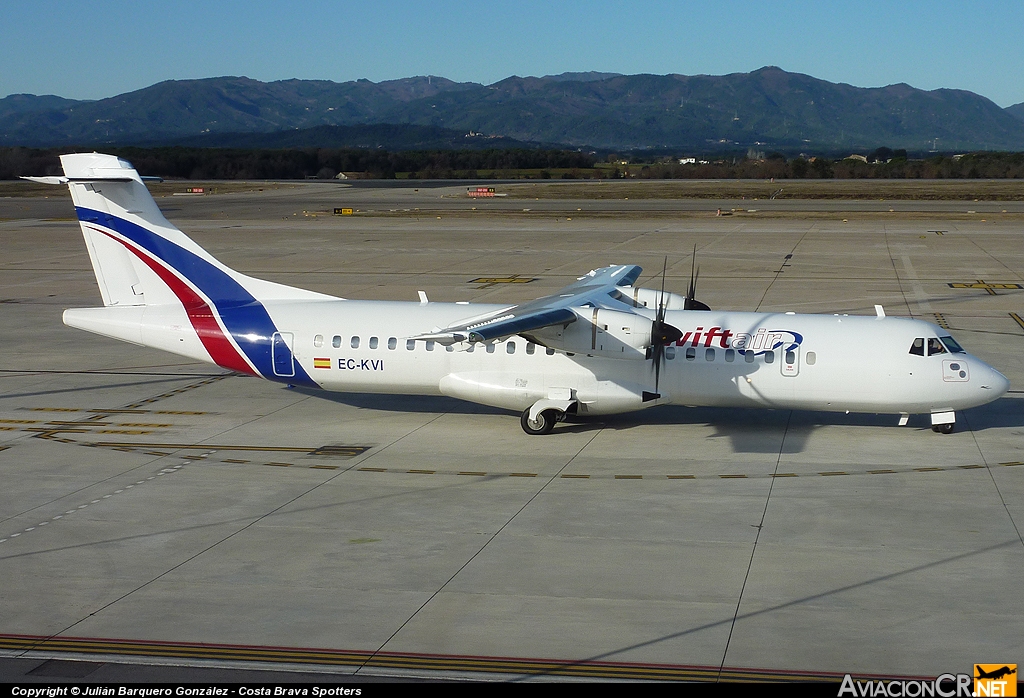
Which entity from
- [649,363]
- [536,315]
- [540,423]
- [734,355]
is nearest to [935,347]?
[734,355]

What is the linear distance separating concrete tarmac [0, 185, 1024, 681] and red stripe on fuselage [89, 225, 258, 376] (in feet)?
4.80

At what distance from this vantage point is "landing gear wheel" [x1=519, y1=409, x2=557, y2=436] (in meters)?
23.5

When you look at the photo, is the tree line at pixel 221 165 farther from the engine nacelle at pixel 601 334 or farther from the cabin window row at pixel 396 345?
the engine nacelle at pixel 601 334

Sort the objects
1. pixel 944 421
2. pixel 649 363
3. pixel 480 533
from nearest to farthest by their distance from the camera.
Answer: pixel 480 533, pixel 944 421, pixel 649 363

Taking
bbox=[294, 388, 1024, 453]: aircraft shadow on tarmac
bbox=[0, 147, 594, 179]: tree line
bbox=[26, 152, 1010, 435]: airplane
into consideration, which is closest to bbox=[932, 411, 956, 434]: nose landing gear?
bbox=[26, 152, 1010, 435]: airplane

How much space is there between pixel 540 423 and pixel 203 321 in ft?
28.9

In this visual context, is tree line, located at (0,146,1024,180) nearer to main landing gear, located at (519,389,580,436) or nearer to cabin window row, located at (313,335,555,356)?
cabin window row, located at (313,335,555,356)

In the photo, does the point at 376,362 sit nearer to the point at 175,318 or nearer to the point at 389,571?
the point at 175,318

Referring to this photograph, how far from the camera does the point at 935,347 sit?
22766 millimetres

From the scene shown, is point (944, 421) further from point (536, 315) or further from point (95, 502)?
point (95, 502)

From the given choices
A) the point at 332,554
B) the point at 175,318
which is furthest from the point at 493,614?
the point at 175,318

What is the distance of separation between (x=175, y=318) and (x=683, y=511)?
14.0 metres

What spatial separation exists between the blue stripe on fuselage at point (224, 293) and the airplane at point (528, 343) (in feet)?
0.11

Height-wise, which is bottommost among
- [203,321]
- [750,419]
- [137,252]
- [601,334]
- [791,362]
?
[750,419]
